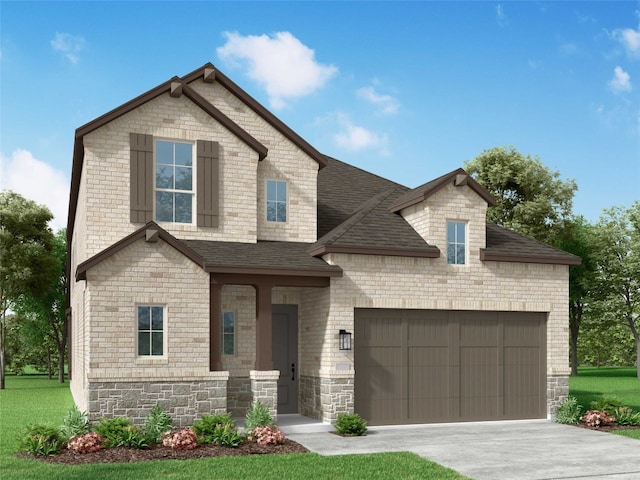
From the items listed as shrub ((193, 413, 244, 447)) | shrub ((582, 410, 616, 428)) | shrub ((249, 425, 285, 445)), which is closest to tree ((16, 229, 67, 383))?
shrub ((193, 413, 244, 447))

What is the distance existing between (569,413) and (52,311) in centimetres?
3341

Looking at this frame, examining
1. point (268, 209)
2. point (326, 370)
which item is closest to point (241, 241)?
point (268, 209)

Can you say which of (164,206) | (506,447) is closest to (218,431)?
(506,447)

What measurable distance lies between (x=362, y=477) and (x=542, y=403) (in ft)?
30.1

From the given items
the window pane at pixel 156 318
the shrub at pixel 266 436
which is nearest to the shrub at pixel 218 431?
the shrub at pixel 266 436

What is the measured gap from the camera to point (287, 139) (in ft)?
63.1

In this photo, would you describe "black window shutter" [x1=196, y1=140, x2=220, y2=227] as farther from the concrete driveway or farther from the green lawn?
the green lawn

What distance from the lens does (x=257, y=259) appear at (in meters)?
16.8

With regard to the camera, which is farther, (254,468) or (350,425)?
(350,425)

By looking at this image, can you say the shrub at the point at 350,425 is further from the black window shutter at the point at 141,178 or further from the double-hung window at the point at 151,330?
the black window shutter at the point at 141,178

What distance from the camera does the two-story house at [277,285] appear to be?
15.6 meters

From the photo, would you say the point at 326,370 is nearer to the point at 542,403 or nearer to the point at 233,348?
the point at 233,348

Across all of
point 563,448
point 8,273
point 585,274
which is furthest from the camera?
point 585,274

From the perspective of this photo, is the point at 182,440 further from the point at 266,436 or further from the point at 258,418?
the point at 258,418
